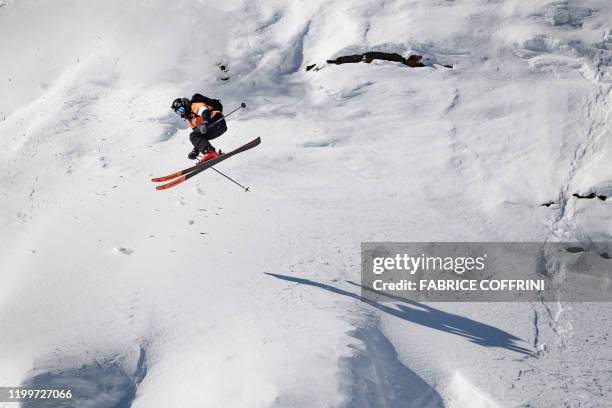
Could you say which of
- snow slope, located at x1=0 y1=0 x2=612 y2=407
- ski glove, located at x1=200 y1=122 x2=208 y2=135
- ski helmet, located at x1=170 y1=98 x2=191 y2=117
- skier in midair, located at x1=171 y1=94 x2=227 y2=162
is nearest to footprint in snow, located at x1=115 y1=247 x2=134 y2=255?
snow slope, located at x1=0 y1=0 x2=612 y2=407

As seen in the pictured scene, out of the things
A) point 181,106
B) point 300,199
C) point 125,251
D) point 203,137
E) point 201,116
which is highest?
point 181,106

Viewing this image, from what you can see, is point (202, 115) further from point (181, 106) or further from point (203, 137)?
point (203, 137)

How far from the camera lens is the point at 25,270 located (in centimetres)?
1161

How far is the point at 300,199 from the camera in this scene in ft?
43.5

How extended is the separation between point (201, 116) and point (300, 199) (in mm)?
3315

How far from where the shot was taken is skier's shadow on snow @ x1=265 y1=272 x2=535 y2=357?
9.45 m

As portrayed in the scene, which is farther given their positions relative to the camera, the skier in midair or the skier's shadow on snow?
the skier in midair

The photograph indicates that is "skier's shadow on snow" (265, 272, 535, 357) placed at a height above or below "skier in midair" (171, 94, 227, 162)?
below

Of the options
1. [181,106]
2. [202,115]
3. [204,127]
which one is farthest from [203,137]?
[181,106]

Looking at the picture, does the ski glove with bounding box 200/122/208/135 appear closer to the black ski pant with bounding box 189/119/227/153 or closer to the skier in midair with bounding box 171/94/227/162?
the skier in midair with bounding box 171/94/227/162

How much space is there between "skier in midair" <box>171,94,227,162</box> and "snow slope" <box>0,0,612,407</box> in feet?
6.07

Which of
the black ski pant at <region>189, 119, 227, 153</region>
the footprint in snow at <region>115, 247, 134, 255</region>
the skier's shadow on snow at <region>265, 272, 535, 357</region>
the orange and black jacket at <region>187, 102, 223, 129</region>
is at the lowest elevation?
the skier's shadow on snow at <region>265, 272, 535, 357</region>

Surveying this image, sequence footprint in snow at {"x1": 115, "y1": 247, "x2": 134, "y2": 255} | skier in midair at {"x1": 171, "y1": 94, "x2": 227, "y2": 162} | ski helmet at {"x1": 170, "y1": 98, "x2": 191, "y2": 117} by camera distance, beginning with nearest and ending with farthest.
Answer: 1. ski helmet at {"x1": 170, "y1": 98, "x2": 191, "y2": 117}
2. skier in midair at {"x1": 171, "y1": 94, "x2": 227, "y2": 162}
3. footprint in snow at {"x1": 115, "y1": 247, "x2": 134, "y2": 255}

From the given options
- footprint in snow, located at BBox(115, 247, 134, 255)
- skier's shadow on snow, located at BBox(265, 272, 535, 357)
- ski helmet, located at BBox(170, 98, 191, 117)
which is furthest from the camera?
footprint in snow, located at BBox(115, 247, 134, 255)
